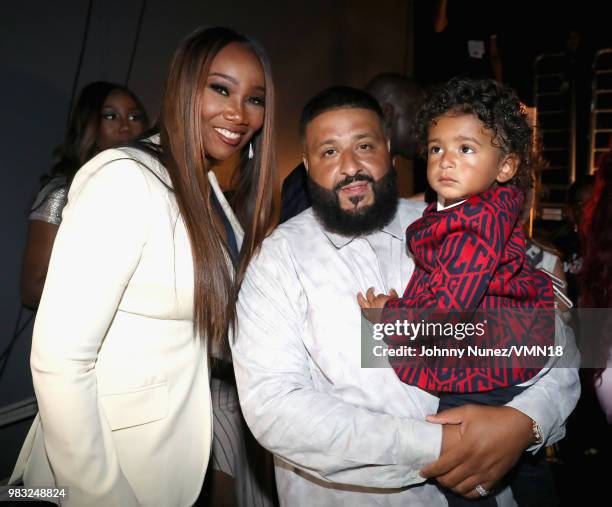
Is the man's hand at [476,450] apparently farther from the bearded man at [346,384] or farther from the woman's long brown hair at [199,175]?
the woman's long brown hair at [199,175]

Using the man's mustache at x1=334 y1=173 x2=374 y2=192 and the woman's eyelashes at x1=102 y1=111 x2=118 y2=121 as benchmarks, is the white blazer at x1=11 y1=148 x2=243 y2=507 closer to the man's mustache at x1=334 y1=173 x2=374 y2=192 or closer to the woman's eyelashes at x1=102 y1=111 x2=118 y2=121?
the man's mustache at x1=334 y1=173 x2=374 y2=192

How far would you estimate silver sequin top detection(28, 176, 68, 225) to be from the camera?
2621 mm

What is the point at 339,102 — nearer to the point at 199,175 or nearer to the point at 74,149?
the point at 199,175

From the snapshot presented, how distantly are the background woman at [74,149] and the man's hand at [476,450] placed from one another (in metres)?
1.99

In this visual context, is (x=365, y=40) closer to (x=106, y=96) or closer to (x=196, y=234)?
(x=106, y=96)

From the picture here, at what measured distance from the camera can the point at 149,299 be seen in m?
1.52

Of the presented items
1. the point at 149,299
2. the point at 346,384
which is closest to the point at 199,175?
the point at 149,299

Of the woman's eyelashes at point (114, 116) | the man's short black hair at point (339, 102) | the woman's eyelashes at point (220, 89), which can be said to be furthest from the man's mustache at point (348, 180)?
the woman's eyelashes at point (114, 116)

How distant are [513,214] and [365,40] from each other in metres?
4.93

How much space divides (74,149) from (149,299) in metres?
1.76

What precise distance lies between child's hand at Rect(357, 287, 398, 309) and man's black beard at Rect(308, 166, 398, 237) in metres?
0.25

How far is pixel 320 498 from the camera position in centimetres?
165

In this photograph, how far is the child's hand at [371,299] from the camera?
1671 millimetres

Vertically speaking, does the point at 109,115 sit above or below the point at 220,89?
above
